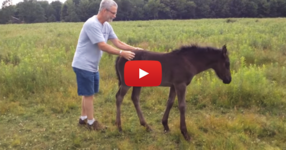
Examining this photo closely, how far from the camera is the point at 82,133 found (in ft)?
15.3

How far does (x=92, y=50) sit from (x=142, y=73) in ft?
3.27

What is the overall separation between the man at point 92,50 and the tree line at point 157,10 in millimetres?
65251

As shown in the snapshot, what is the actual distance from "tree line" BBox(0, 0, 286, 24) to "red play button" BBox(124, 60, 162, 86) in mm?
65033

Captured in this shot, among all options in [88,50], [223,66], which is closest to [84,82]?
[88,50]

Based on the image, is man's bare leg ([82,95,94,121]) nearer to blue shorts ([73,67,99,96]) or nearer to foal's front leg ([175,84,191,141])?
blue shorts ([73,67,99,96])

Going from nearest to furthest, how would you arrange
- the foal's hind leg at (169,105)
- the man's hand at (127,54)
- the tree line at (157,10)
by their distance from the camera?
1. the man's hand at (127,54)
2. the foal's hind leg at (169,105)
3. the tree line at (157,10)

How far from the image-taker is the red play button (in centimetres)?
434

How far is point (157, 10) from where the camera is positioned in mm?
69625

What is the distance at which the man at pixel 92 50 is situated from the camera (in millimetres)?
4113

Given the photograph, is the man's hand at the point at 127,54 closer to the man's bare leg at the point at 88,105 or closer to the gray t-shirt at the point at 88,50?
the gray t-shirt at the point at 88,50

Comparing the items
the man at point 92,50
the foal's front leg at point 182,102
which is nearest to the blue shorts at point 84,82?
the man at point 92,50

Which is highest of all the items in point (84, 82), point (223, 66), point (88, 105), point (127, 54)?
point (127, 54)

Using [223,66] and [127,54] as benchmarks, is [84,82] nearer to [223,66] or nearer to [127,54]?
[127,54]

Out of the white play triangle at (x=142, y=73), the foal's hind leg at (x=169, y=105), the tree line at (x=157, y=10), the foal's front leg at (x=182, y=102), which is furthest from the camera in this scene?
the tree line at (x=157, y=10)
